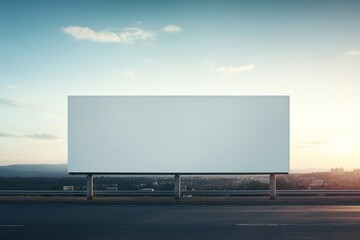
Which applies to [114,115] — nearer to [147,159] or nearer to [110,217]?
[147,159]

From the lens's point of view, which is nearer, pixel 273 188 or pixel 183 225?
pixel 183 225

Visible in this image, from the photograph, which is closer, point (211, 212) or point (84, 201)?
point (211, 212)

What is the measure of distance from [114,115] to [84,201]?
13.7 ft

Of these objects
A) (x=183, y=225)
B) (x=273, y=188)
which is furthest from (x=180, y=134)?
(x=183, y=225)

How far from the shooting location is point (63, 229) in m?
10.2

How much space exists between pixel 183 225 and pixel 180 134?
8.36 metres

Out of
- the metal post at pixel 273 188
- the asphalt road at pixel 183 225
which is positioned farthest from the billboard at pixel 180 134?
the asphalt road at pixel 183 225

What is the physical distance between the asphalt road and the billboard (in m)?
4.91

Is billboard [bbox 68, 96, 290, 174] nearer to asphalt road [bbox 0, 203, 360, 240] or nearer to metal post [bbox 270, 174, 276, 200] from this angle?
metal post [bbox 270, 174, 276, 200]

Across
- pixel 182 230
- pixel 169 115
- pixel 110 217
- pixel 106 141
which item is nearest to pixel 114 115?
pixel 106 141

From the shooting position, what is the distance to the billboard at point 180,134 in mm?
18781

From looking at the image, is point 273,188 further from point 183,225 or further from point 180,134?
point 183,225

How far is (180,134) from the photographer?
18.8 metres

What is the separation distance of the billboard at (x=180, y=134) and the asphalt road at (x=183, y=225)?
4912 millimetres
